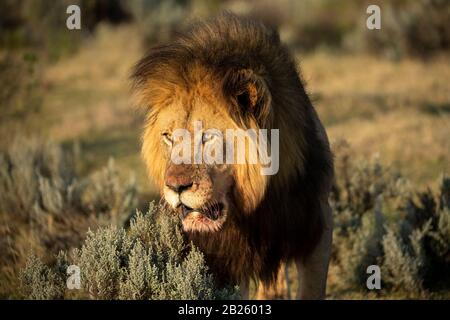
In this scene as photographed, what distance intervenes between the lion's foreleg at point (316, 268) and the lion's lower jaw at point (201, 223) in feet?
3.12

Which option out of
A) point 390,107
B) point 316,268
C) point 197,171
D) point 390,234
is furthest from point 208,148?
point 390,107

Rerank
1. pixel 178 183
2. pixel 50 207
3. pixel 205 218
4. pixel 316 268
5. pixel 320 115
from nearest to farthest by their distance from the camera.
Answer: pixel 178 183
pixel 205 218
pixel 316 268
pixel 50 207
pixel 320 115

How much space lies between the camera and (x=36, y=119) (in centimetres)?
1277

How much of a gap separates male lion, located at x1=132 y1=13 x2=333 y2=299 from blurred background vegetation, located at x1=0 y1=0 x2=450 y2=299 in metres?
0.69

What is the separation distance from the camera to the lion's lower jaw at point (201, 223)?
4.10m

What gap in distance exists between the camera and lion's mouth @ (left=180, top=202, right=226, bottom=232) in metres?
4.07

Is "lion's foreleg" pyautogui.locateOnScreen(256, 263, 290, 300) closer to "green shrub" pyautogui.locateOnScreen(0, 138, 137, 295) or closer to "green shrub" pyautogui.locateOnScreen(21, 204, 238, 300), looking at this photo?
"green shrub" pyautogui.locateOnScreen(21, 204, 238, 300)

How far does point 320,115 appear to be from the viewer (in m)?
12.2

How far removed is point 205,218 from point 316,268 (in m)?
1.18

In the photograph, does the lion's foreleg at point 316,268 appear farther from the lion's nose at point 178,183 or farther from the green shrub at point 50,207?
the green shrub at point 50,207

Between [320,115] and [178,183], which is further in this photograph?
[320,115]

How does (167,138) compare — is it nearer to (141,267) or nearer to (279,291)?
(141,267)
